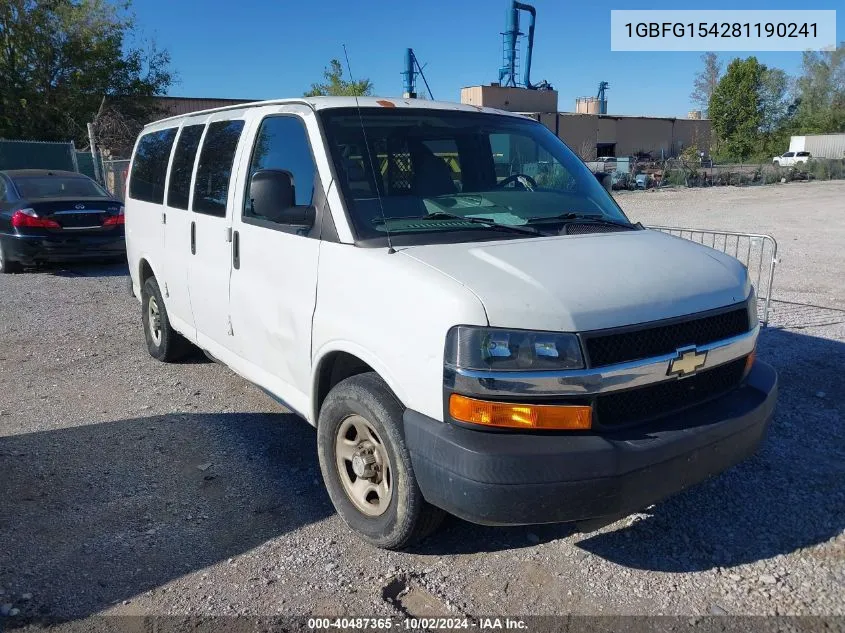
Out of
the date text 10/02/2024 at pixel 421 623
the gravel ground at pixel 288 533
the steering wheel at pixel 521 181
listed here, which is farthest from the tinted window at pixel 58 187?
the date text 10/02/2024 at pixel 421 623

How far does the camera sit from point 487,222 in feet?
→ 12.1

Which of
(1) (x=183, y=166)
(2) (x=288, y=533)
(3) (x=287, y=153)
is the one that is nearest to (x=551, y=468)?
(2) (x=288, y=533)

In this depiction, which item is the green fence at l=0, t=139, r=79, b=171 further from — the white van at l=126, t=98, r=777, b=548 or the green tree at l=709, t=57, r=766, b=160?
the green tree at l=709, t=57, r=766, b=160

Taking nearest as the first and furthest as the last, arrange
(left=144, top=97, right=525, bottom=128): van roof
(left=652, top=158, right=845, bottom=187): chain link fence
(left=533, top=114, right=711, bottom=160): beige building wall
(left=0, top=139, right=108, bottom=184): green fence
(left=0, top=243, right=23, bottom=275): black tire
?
1. (left=144, top=97, right=525, bottom=128): van roof
2. (left=0, top=243, right=23, bottom=275): black tire
3. (left=0, top=139, right=108, bottom=184): green fence
4. (left=652, top=158, right=845, bottom=187): chain link fence
5. (left=533, top=114, right=711, bottom=160): beige building wall

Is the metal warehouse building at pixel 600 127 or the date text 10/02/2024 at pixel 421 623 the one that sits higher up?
the metal warehouse building at pixel 600 127

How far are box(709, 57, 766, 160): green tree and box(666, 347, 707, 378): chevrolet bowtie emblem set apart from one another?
212ft

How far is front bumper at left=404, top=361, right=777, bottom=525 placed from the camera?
9.07ft

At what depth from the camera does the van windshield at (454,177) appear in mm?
3596

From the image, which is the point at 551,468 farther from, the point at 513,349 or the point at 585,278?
the point at 585,278

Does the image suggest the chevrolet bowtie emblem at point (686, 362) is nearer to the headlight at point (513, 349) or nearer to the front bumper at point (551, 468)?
the front bumper at point (551, 468)

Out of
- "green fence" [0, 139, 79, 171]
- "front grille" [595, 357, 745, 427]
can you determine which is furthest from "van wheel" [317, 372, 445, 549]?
"green fence" [0, 139, 79, 171]

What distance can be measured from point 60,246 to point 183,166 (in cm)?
664

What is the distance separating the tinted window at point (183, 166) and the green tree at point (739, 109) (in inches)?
2499

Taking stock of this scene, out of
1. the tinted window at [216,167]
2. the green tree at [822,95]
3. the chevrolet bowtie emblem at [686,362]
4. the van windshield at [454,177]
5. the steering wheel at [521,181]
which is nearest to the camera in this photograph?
the chevrolet bowtie emblem at [686,362]
